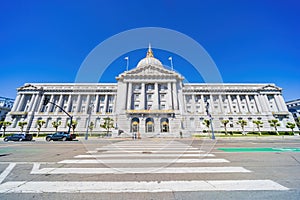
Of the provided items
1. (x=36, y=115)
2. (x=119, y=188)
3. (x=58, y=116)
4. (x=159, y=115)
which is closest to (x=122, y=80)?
(x=159, y=115)

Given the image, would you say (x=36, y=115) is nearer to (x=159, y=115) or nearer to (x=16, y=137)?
(x=16, y=137)

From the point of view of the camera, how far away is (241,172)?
4.78m

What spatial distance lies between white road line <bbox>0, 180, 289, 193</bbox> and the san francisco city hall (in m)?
33.9

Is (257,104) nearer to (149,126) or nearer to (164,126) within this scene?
(164,126)

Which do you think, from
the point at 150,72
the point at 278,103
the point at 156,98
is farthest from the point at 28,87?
the point at 278,103

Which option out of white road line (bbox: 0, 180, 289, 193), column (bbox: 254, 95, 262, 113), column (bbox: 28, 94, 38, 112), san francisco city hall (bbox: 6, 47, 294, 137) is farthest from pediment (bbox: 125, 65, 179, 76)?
white road line (bbox: 0, 180, 289, 193)

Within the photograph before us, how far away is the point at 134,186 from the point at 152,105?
40529mm

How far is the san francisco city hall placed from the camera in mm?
40188

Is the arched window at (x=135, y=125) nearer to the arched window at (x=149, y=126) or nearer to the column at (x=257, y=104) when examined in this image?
the arched window at (x=149, y=126)

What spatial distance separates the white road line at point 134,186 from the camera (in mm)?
3389

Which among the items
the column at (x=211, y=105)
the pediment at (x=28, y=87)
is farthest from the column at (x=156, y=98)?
the pediment at (x=28, y=87)

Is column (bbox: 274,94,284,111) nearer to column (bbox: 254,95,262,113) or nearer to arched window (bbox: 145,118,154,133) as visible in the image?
column (bbox: 254,95,262,113)

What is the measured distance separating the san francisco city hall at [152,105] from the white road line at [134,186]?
33.9 metres

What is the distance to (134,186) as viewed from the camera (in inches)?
142
